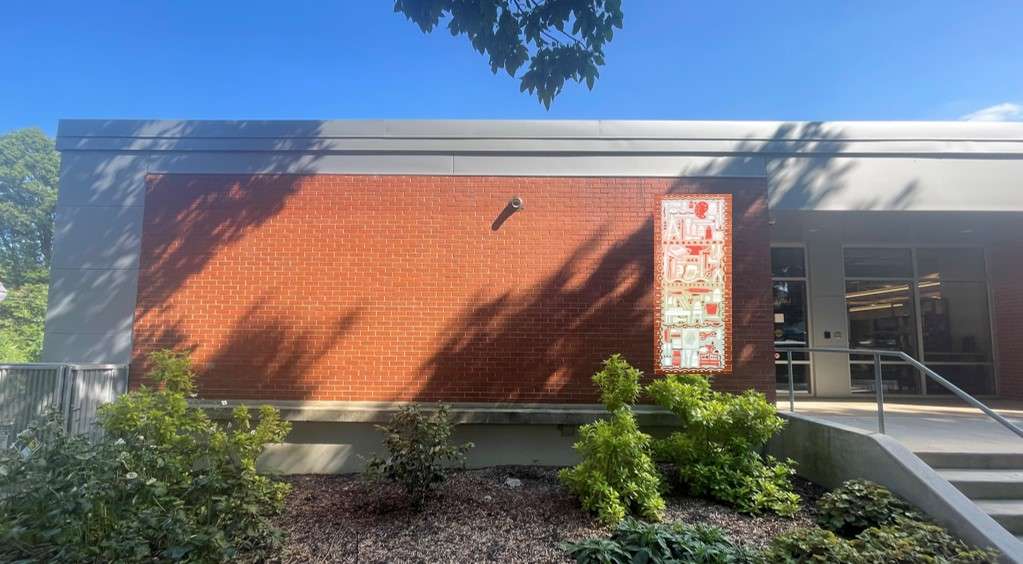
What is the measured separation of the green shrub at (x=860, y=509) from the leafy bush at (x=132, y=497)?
4701 mm

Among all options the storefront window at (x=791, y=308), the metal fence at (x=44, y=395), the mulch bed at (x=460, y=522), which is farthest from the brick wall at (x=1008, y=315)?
the metal fence at (x=44, y=395)

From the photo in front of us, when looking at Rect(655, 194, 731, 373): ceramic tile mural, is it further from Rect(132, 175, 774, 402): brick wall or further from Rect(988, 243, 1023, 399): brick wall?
Rect(988, 243, 1023, 399): brick wall

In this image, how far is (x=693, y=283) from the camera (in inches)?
288

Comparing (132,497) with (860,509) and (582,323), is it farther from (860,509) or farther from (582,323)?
(860,509)

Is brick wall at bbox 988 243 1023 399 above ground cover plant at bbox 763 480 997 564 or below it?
above

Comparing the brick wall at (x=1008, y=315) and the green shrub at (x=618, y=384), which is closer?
the green shrub at (x=618, y=384)

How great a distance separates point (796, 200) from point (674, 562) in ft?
18.9

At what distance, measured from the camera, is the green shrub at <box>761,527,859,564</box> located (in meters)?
3.74

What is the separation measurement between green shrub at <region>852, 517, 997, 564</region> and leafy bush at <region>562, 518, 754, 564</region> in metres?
0.87

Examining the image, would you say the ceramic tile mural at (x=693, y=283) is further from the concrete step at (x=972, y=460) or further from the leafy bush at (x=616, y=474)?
the concrete step at (x=972, y=460)

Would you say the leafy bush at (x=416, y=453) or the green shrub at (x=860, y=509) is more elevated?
the leafy bush at (x=416, y=453)

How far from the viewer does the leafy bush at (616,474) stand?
4.93m

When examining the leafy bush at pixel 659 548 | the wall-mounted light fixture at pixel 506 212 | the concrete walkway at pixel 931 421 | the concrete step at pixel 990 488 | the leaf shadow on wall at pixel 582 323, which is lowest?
the leafy bush at pixel 659 548

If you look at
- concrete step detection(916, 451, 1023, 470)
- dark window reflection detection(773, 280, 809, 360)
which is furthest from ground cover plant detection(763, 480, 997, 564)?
dark window reflection detection(773, 280, 809, 360)
